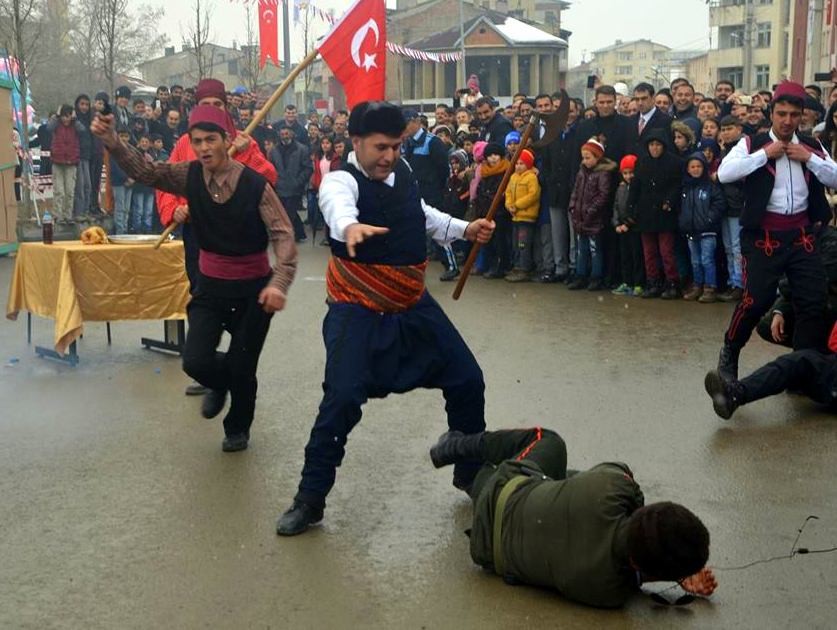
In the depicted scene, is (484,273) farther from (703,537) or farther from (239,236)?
(703,537)

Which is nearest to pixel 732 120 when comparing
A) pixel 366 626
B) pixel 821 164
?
pixel 821 164

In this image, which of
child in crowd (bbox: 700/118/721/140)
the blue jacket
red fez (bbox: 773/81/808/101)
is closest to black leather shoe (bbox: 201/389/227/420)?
red fez (bbox: 773/81/808/101)

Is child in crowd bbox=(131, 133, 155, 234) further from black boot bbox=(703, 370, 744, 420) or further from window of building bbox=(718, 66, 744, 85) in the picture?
window of building bbox=(718, 66, 744, 85)

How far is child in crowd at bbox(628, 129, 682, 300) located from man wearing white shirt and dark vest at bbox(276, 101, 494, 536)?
255 inches

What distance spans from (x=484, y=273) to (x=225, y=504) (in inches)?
335

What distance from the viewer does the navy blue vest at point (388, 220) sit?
536 centimetres

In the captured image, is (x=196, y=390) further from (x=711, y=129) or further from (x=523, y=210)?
(x=711, y=129)

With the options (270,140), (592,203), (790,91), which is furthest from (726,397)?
(270,140)

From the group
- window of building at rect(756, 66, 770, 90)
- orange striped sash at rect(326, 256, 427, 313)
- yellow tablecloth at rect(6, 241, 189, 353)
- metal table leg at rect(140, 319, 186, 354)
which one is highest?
window of building at rect(756, 66, 770, 90)

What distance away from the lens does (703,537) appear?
4.14 meters

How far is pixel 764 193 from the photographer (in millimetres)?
7254

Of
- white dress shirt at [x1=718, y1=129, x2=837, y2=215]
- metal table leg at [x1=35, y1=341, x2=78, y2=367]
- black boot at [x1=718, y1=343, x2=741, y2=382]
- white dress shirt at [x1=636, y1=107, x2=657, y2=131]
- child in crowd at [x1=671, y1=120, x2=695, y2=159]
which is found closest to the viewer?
white dress shirt at [x1=718, y1=129, x2=837, y2=215]

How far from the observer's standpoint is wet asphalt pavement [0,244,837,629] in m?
4.52

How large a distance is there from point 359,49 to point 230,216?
10.1 feet
